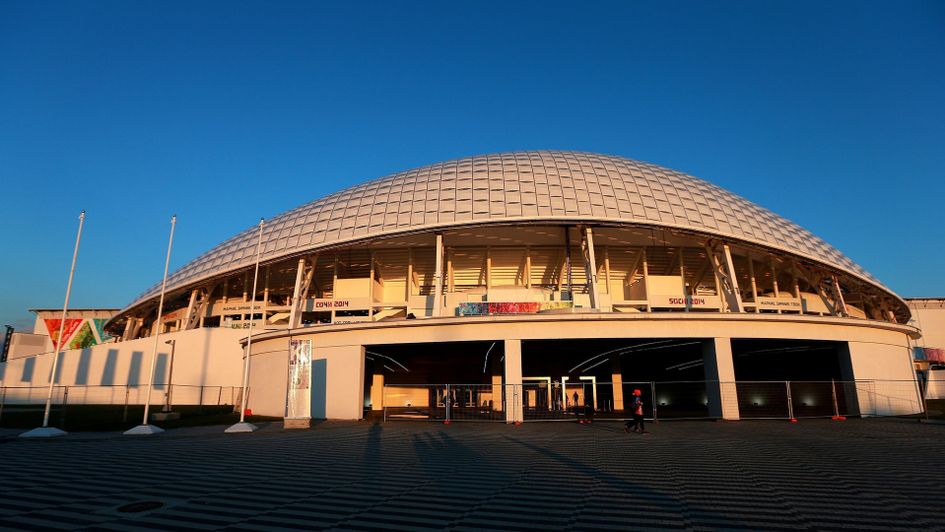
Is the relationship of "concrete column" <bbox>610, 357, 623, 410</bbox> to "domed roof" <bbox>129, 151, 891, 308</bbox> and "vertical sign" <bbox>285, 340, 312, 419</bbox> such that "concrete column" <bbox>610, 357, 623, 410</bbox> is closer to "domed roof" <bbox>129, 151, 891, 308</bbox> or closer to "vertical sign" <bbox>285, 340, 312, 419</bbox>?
"domed roof" <bbox>129, 151, 891, 308</bbox>

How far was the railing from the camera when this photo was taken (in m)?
30.2

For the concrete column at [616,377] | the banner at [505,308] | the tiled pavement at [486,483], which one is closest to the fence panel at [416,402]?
the banner at [505,308]

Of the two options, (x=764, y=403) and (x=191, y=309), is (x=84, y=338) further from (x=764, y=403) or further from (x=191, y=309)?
(x=764, y=403)

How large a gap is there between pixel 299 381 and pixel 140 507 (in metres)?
16.0

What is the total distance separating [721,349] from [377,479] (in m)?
22.3

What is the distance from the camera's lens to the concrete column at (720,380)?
82.9 feet

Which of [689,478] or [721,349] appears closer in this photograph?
[689,478]

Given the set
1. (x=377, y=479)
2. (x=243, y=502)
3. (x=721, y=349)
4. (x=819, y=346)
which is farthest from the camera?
(x=819, y=346)

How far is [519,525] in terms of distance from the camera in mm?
6418

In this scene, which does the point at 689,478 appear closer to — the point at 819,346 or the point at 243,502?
the point at 243,502

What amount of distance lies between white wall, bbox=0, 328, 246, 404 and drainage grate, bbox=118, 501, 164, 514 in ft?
110

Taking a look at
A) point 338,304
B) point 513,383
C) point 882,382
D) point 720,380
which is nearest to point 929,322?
point 882,382

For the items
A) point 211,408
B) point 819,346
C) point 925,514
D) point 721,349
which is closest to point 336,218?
point 211,408

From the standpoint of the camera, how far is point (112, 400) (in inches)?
1414
